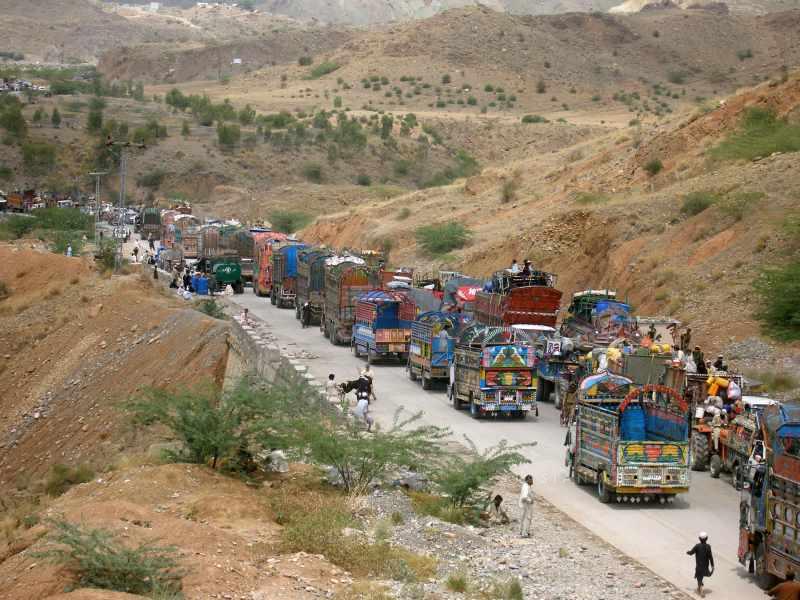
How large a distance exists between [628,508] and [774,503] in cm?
499

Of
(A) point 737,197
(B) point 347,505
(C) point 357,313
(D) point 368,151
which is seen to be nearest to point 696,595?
(B) point 347,505

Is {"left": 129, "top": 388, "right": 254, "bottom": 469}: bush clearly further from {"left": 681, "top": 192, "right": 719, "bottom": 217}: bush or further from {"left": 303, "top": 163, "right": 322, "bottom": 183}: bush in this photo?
{"left": 303, "top": 163, "right": 322, "bottom": 183}: bush

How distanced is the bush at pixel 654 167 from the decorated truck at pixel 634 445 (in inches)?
1447

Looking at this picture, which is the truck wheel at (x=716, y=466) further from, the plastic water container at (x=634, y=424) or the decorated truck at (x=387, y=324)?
the decorated truck at (x=387, y=324)

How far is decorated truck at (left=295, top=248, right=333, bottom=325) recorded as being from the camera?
45.7 meters

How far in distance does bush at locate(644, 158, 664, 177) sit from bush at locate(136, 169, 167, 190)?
61.3 m

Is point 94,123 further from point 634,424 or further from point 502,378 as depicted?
point 634,424

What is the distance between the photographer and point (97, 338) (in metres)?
43.8

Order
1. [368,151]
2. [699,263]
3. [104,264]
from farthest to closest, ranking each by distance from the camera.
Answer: [368,151] → [104,264] → [699,263]

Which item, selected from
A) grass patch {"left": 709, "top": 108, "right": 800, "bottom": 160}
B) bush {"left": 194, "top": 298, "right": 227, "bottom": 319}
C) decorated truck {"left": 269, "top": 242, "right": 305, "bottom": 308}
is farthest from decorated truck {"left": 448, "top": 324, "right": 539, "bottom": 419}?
grass patch {"left": 709, "top": 108, "right": 800, "bottom": 160}

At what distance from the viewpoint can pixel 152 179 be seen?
110938 millimetres

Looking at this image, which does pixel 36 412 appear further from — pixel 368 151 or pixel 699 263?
pixel 368 151

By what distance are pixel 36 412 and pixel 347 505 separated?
75.0 feet

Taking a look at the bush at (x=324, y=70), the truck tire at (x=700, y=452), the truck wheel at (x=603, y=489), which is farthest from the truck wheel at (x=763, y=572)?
the bush at (x=324, y=70)
